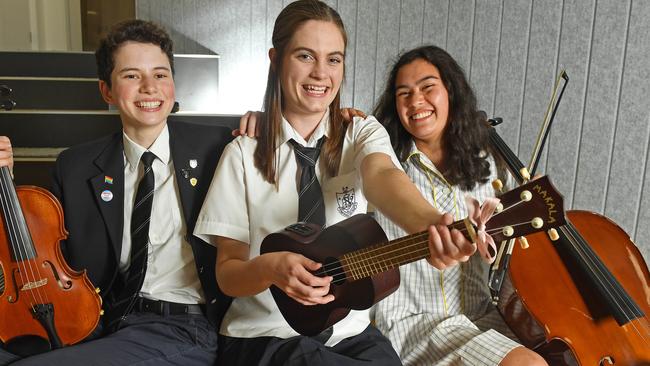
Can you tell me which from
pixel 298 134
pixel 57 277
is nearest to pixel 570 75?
pixel 298 134

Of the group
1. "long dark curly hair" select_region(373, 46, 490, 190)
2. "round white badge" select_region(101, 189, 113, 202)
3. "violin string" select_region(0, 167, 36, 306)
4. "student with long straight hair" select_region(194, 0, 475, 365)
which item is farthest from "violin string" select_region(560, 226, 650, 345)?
"violin string" select_region(0, 167, 36, 306)

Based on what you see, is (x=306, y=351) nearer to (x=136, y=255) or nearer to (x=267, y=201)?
(x=267, y=201)

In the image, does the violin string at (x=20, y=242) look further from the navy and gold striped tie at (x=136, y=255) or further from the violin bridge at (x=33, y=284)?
the navy and gold striped tie at (x=136, y=255)

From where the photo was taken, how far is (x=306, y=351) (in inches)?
47.4

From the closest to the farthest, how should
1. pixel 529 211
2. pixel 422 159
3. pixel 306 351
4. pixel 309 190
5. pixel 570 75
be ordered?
pixel 529 211 < pixel 306 351 < pixel 309 190 < pixel 422 159 < pixel 570 75

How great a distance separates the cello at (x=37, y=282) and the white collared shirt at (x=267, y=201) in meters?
0.31

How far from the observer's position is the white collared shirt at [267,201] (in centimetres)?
131

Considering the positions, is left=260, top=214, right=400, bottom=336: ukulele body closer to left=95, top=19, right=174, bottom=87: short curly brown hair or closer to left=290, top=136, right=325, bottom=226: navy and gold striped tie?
left=290, top=136, right=325, bottom=226: navy and gold striped tie

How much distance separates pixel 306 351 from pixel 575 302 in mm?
599

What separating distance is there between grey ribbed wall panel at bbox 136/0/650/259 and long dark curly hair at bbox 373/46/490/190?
0.51 meters

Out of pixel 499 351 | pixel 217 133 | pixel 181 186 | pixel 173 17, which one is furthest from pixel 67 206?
pixel 173 17

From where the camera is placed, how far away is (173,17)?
14.0 feet

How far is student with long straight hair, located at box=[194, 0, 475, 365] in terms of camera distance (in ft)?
4.09

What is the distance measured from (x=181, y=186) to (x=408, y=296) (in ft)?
2.20
